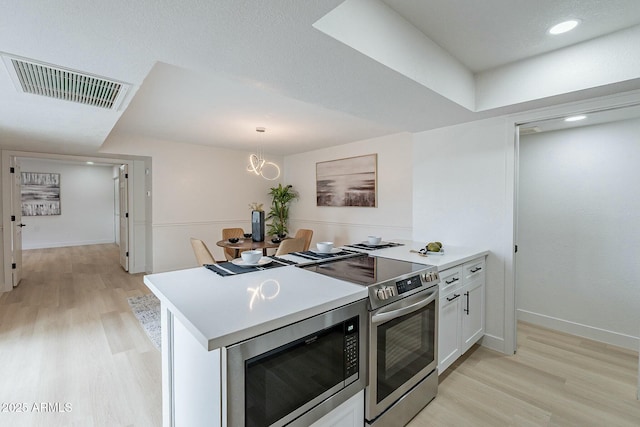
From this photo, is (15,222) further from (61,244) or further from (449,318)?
(449,318)

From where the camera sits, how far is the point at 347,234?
17.3 ft

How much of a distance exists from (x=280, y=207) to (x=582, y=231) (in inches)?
194

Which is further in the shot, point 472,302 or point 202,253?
point 202,253

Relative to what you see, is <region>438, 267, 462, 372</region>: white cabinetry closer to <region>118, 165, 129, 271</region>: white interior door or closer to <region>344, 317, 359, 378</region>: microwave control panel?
<region>344, 317, 359, 378</region>: microwave control panel

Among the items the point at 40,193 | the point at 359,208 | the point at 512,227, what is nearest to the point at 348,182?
the point at 359,208

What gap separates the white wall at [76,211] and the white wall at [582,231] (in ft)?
33.5

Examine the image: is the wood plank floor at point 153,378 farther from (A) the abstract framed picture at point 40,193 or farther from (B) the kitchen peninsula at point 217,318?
(A) the abstract framed picture at point 40,193

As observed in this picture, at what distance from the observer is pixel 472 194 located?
2846mm

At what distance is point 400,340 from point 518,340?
76.6 inches

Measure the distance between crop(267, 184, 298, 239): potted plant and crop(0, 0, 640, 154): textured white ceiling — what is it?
2.99 m

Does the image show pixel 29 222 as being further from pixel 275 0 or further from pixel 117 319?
pixel 275 0

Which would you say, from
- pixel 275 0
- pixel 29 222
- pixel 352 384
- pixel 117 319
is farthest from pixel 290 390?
pixel 29 222

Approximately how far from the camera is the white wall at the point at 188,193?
4.84 meters

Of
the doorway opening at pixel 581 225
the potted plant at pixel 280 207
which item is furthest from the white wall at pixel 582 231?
the potted plant at pixel 280 207
